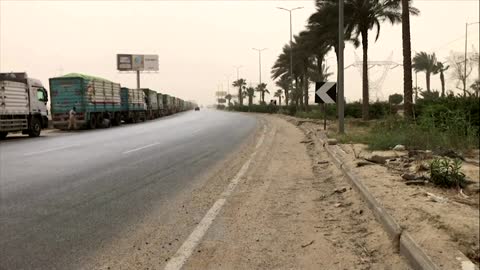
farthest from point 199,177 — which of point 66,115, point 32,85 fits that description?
point 66,115

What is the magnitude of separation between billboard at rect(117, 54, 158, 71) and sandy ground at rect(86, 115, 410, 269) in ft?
329

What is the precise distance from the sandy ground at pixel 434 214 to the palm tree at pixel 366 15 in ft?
77.5

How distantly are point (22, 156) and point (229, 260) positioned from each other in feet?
41.7

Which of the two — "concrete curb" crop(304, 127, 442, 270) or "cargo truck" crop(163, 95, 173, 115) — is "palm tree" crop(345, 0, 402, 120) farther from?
"cargo truck" crop(163, 95, 173, 115)

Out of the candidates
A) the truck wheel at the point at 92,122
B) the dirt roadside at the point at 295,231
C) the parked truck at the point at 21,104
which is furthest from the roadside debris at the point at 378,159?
the truck wheel at the point at 92,122

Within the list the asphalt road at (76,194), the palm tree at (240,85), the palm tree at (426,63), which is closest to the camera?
the asphalt road at (76,194)

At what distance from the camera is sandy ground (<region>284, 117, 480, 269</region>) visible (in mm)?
5422

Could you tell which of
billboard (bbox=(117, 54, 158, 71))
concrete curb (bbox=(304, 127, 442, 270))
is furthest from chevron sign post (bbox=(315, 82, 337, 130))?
billboard (bbox=(117, 54, 158, 71))

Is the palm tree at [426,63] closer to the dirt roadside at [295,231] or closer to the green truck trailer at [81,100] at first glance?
the green truck trailer at [81,100]

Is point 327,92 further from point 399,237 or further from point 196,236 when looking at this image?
point 399,237

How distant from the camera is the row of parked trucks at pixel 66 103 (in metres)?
26.6

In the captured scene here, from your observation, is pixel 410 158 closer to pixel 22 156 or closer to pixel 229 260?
pixel 229 260

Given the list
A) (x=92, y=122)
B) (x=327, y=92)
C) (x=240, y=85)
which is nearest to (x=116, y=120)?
(x=92, y=122)

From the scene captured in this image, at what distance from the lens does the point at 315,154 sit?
1628 centimetres
